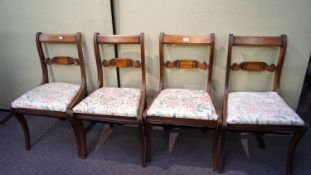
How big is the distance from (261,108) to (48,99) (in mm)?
1505

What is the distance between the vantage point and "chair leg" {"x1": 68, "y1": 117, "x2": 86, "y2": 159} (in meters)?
1.60

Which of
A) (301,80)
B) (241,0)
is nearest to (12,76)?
(241,0)

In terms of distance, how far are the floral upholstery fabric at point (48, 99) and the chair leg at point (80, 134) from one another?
120 mm

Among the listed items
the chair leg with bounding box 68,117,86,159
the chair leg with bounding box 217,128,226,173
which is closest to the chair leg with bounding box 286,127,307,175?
the chair leg with bounding box 217,128,226,173

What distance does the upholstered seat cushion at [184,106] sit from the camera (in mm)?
1400

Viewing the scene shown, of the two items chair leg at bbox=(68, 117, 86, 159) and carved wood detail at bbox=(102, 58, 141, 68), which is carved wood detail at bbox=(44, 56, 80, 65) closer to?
carved wood detail at bbox=(102, 58, 141, 68)

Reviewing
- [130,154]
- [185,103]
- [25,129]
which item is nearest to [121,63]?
[185,103]

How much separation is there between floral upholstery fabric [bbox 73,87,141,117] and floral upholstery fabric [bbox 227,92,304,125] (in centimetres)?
65

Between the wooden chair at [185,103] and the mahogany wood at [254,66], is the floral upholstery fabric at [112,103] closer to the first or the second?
the wooden chair at [185,103]

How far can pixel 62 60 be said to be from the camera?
→ 1.88 m

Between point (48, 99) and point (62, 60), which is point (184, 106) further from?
point (62, 60)

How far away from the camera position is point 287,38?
5.20 ft

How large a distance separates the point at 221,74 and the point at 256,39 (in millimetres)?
375

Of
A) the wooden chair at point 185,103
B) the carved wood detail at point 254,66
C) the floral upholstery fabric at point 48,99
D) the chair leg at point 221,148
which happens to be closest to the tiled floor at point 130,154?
the chair leg at point 221,148
